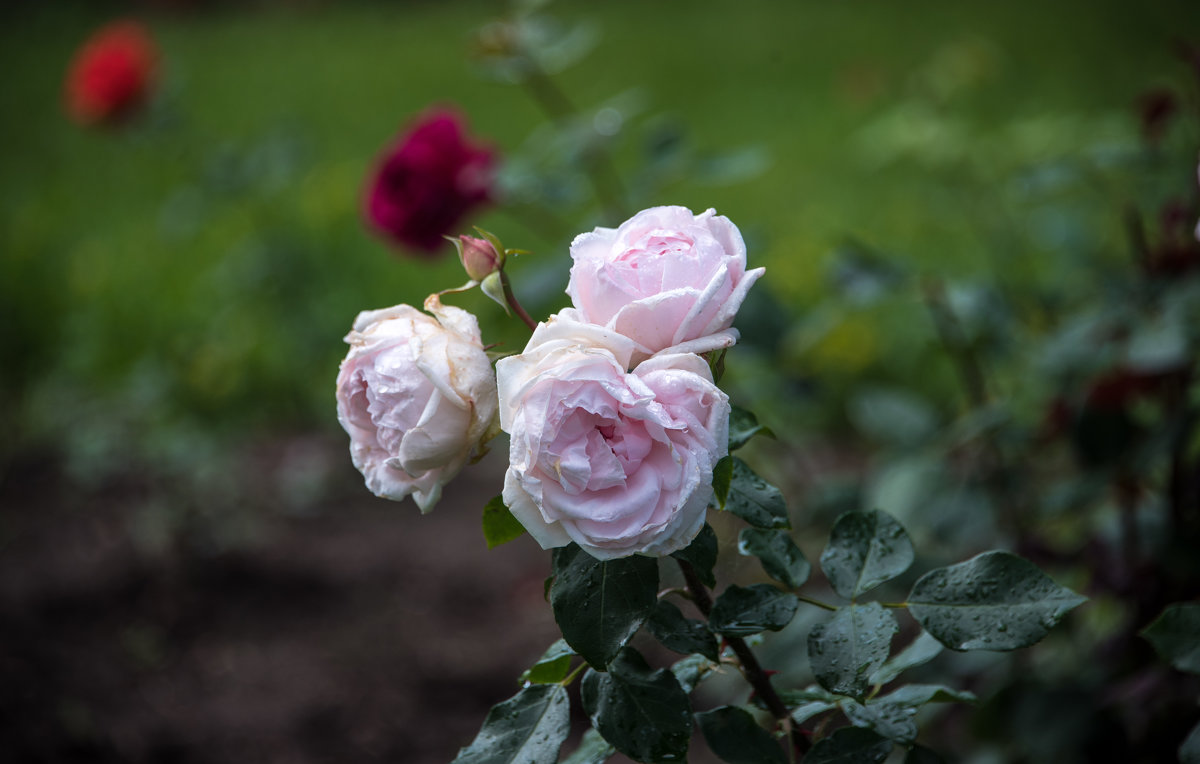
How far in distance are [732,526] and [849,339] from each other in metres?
0.87

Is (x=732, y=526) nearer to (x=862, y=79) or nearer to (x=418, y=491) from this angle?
(x=418, y=491)

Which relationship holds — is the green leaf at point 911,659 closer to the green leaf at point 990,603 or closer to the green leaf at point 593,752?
the green leaf at point 990,603

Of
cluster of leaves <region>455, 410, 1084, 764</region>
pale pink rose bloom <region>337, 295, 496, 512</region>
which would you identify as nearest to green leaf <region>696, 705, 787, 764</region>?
cluster of leaves <region>455, 410, 1084, 764</region>

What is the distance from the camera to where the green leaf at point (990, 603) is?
56cm

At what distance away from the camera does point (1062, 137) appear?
180 centimetres

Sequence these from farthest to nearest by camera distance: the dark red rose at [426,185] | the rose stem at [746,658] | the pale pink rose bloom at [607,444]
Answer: the dark red rose at [426,185] → the rose stem at [746,658] → the pale pink rose bloom at [607,444]

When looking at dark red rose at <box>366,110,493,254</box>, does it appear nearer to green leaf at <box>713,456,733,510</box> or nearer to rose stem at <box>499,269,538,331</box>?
rose stem at <box>499,269,538,331</box>

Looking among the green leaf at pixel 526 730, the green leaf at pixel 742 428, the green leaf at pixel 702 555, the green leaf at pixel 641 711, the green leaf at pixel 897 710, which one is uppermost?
the green leaf at pixel 742 428

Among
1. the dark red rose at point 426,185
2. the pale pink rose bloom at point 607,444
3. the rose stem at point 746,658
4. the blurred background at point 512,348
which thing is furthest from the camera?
the dark red rose at point 426,185

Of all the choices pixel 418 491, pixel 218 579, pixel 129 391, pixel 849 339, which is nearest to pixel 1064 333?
pixel 418 491

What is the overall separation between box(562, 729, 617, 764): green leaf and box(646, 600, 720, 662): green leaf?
65mm

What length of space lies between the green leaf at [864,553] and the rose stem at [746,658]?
67 millimetres

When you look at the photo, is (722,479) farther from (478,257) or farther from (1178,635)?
(1178,635)

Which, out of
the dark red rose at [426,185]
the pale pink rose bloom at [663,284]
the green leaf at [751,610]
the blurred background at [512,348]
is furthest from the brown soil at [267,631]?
the pale pink rose bloom at [663,284]
